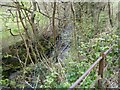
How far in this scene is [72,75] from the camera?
12.4 feet

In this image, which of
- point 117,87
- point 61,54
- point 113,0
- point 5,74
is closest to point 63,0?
point 61,54

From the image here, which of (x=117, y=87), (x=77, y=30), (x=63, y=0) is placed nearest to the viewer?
(x=117, y=87)

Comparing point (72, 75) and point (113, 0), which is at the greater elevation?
point (113, 0)

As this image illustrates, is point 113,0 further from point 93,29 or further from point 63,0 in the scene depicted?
point 63,0

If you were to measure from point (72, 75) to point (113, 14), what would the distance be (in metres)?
4.59

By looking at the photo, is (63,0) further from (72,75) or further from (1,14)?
(72,75)

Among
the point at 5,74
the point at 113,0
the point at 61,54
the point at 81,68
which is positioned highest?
the point at 113,0

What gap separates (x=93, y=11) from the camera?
24.5 feet

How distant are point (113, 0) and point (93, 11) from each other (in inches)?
28.1

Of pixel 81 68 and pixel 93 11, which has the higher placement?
pixel 93 11

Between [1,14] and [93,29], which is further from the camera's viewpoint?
[93,29]

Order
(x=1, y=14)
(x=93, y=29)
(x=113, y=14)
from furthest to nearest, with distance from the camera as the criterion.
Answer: (x=113, y=14) < (x=93, y=29) < (x=1, y=14)

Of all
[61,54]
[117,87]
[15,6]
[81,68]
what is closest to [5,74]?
[61,54]

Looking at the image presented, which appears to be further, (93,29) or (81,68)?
(93,29)
